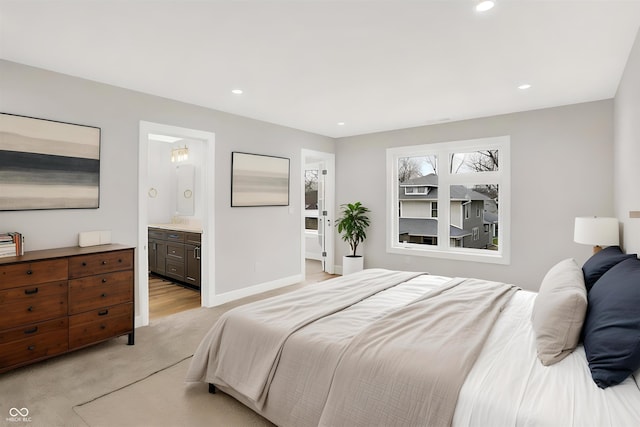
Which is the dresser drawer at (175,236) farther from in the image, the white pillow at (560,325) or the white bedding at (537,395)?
the white pillow at (560,325)

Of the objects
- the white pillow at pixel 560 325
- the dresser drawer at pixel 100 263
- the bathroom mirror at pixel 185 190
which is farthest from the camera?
the bathroom mirror at pixel 185 190

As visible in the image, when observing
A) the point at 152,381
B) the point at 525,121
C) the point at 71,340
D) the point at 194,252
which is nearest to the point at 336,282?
the point at 152,381

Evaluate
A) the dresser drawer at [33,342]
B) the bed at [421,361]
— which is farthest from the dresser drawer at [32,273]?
the bed at [421,361]

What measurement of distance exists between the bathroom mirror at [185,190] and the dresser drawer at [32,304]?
3.62 m

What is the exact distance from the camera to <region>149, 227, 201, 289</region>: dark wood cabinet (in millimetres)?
5055

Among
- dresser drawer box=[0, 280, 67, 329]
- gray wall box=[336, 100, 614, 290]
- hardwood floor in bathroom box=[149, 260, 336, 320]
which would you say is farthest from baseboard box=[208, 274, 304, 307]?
gray wall box=[336, 100, 614, 290]

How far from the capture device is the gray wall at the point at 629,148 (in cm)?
241

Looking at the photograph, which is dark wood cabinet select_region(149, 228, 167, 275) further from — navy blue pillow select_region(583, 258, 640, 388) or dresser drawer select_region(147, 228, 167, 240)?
navy blue pillow select_region(583, 258, 640, 388)

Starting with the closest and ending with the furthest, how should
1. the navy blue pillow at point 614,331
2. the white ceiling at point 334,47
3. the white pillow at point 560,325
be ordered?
the navy blue pillow at point 614,331, the white pillow at point 560,325, the white ceiling at point 334,47

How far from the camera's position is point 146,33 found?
2.41 m

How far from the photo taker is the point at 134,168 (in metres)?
3.64

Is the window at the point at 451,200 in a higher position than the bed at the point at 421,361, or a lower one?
higher

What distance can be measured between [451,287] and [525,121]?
2809 mm

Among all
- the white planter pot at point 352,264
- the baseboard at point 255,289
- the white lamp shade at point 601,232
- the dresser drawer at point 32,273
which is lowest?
the baseboard at point 255,289
